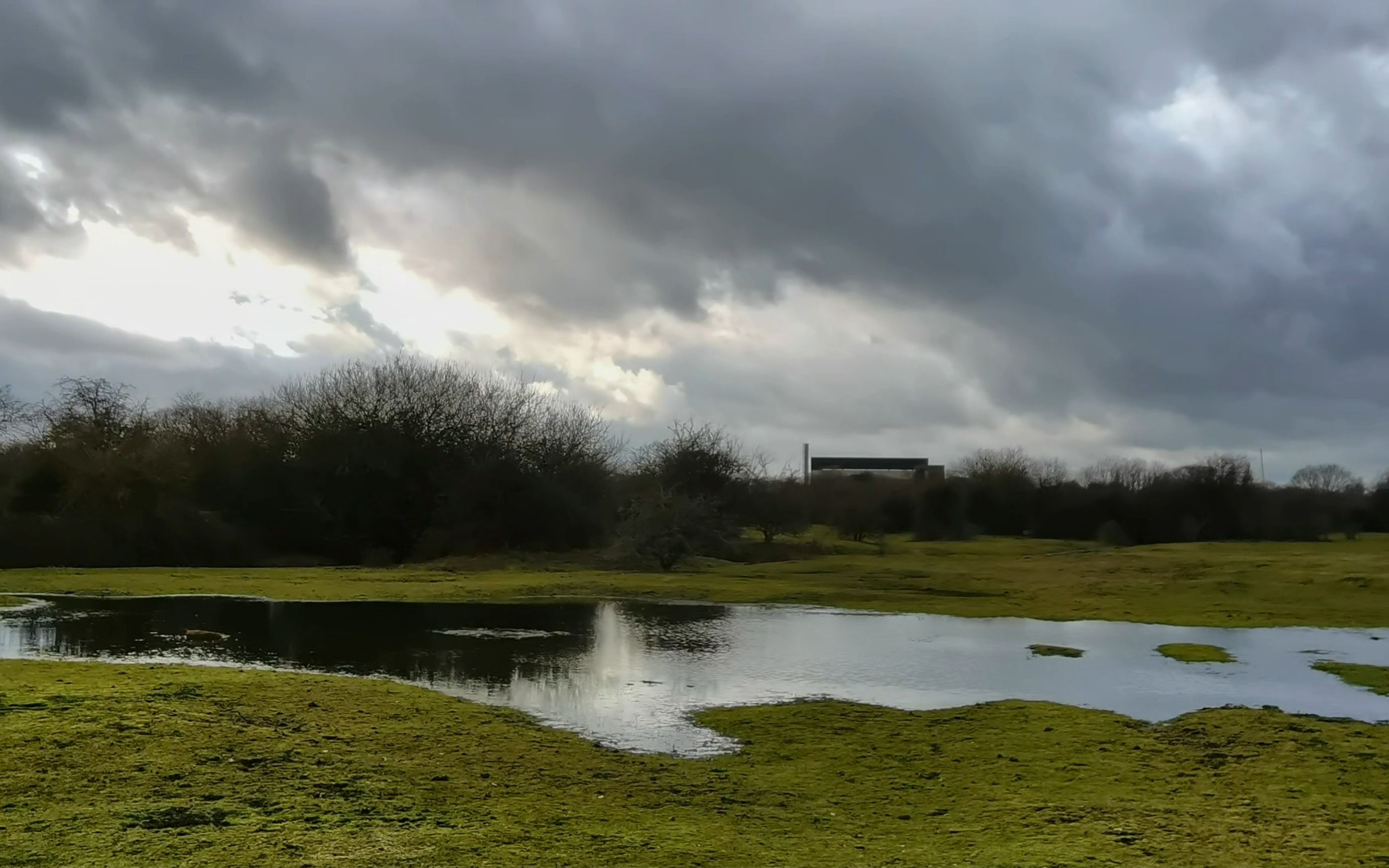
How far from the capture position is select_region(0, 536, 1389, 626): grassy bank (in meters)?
31.9

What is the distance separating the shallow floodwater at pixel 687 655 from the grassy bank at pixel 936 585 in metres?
3.00

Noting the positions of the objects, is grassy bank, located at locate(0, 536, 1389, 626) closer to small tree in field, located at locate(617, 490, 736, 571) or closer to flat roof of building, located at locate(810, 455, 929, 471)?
small tree in field, located at locate(617, 490, 736, 571)

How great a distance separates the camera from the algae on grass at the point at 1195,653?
20609 mm

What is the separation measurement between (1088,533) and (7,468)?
7481 cm

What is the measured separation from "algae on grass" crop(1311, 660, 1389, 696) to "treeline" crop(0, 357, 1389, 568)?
106 feet

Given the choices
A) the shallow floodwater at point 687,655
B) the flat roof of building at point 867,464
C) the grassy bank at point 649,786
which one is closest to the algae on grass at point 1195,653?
the shallow floodwater at point 687,655

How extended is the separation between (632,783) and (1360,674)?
1591cm

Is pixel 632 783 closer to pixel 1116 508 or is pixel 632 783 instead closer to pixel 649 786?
pixel 649 786

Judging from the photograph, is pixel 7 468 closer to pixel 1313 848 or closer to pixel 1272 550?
pixel 1313 848

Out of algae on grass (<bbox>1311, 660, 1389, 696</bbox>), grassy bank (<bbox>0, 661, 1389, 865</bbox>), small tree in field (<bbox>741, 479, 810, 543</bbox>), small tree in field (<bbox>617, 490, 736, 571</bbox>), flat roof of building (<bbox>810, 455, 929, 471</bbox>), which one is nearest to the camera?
→ grassy bank (<bbox>0, 661, 1389, 865</bbox>)

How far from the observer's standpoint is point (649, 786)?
10102mm

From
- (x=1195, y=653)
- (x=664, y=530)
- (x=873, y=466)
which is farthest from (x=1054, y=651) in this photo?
(x=873, y=466)

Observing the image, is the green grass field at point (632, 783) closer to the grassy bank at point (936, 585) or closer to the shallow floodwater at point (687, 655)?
the shallow floodwater at point (687, 655)

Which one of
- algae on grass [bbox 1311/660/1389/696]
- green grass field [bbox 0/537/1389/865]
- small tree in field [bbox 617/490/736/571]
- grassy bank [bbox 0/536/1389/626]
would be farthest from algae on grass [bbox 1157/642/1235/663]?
small tree in field [bbox 617/490/736/571]
